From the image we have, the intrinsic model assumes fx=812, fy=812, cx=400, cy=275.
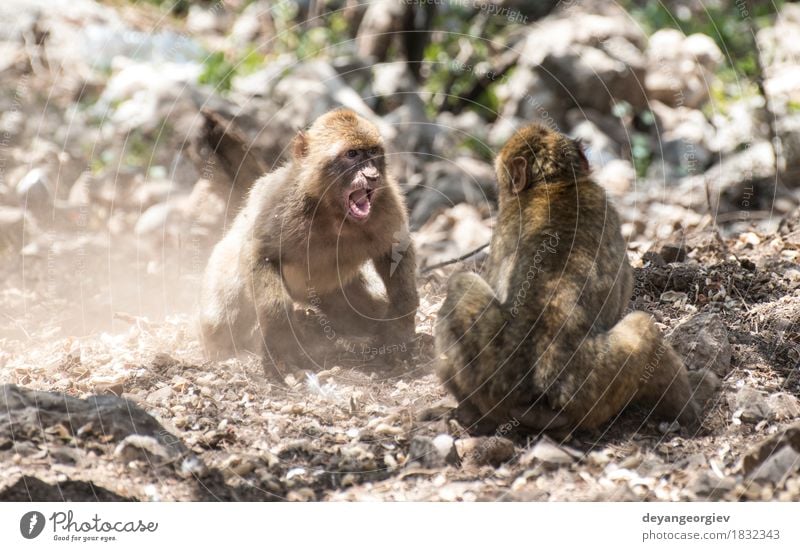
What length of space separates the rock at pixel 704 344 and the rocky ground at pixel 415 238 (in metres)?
0.02

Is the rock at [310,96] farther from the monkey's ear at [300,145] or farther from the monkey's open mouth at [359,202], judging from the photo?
the monkey's open mouth at [359,202]

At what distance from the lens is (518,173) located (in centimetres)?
611

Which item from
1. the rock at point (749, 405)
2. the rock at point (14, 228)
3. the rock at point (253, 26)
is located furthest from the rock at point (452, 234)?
the rock at point (14, 228)

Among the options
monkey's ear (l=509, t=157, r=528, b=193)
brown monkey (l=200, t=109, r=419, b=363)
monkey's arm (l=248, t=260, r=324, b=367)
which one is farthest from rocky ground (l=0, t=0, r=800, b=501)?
monkey's ear (l=509, t=157, r=528, b=193)

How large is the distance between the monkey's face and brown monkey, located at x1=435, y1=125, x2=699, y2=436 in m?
1.56

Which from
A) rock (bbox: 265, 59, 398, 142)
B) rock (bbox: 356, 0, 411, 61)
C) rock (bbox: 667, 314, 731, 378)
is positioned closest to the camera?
rock (bbox: 667, 314, 731, 378)

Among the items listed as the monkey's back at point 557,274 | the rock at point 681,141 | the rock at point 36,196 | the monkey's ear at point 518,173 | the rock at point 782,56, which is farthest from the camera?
the rock at point 782,56

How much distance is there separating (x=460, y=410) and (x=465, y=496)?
0.86m

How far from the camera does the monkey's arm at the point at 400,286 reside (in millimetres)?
7656

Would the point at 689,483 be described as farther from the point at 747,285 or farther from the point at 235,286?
the point at 235,286

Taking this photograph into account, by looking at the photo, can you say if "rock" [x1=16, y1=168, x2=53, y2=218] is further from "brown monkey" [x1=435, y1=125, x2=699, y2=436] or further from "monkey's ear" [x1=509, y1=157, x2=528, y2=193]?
"monkey's ear" [x1=509, y1=157, x2=528, y2=193]

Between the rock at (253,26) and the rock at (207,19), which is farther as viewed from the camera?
the rock at (253,26)

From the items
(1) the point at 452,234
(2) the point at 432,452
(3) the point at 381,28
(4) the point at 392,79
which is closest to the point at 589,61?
(4) the point at 392,79

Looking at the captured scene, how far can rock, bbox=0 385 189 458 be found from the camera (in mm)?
5148
